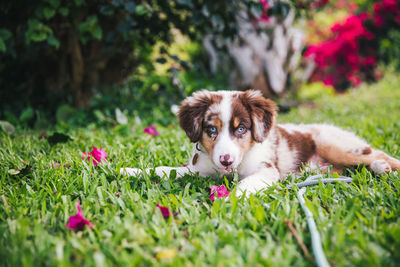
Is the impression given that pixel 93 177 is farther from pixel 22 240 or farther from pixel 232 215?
pixel 232 215

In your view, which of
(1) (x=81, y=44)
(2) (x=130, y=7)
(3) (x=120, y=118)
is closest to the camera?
(2) (x=130, y=7)

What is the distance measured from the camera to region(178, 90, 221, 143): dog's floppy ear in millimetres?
2740

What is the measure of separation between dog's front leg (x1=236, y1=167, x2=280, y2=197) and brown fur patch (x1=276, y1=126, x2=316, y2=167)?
0.50 meters

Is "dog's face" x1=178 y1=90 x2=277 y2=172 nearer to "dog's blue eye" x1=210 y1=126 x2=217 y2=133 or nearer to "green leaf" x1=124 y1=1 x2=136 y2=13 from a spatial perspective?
"dog's blue eye" x1=210 y1=126 x2=217 y2=133

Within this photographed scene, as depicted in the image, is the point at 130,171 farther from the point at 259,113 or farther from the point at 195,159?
the point at 259,113

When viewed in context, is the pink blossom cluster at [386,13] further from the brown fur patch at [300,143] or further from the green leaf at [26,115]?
the green leaf at [26,115]

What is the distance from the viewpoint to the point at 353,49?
9.44m

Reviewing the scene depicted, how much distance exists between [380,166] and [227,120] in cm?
141

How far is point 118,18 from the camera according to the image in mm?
5574

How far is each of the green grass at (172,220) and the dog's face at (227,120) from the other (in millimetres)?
360

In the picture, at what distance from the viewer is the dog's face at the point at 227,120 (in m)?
2.62

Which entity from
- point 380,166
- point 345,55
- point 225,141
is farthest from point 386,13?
point 225,141

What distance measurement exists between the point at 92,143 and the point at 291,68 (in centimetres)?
622

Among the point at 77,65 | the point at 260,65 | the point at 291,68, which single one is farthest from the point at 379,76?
the point at 77,65
